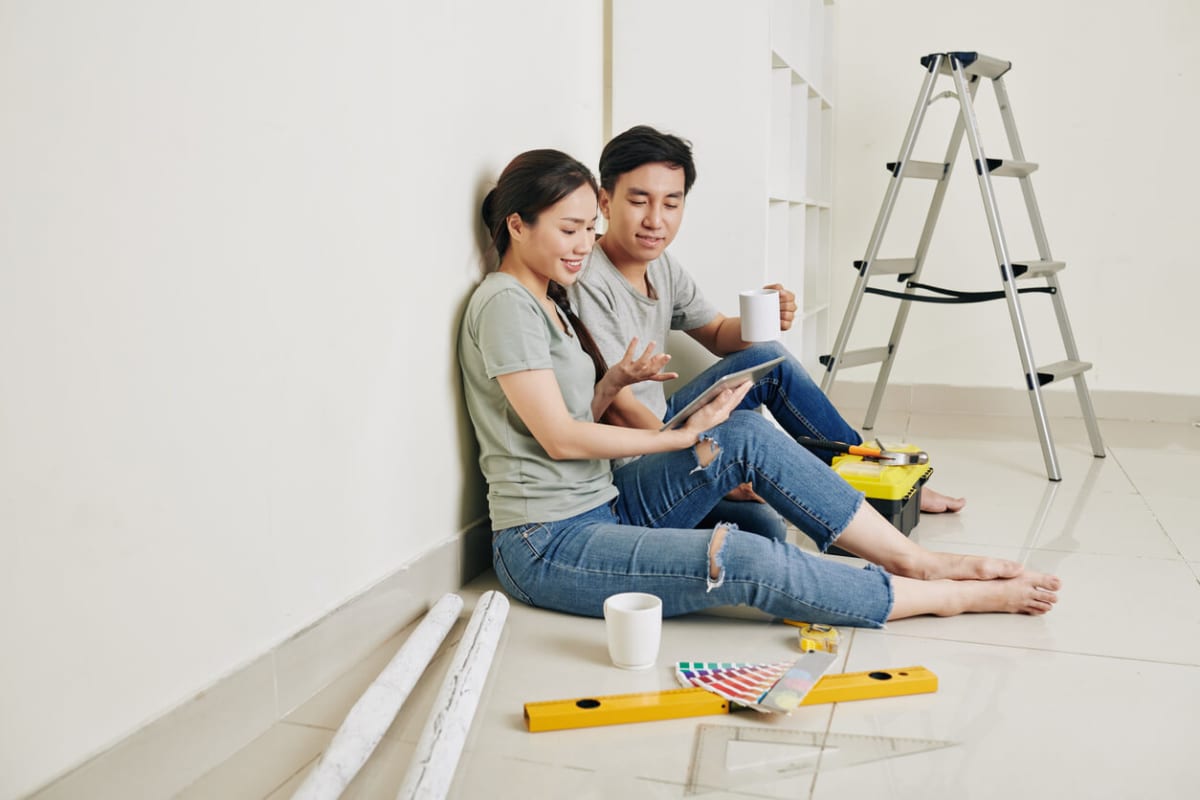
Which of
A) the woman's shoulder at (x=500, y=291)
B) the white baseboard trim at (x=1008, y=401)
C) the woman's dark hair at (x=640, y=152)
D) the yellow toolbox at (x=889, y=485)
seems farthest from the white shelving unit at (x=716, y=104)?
the white baseboard trim at (x=1008, y=401)

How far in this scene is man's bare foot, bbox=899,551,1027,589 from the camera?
2037 mm

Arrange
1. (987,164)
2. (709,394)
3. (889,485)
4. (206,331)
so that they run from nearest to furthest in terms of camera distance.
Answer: (206,331)
(709,394)
(889,485)
(987,164)

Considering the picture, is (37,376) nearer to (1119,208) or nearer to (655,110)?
(655,110)

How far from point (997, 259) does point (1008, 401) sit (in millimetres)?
918

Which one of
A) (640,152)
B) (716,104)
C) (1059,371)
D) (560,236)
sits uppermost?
(716,104)

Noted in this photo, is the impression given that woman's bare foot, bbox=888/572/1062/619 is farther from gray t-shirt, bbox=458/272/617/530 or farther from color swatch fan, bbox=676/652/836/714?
gray t-shirt, bbox=458/272/617/530

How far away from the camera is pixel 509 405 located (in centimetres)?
201

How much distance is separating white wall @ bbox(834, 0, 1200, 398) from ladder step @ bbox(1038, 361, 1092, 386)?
68 cm

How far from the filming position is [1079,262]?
404cm

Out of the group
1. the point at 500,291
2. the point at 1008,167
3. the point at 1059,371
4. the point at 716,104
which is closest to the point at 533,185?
the point at 500,291

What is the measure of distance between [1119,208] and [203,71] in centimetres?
363

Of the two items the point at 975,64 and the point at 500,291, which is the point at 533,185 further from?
the point at 975,64

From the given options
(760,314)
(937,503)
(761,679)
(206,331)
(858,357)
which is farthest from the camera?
(858,357)

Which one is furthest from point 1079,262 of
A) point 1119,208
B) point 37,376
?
point 37,376
